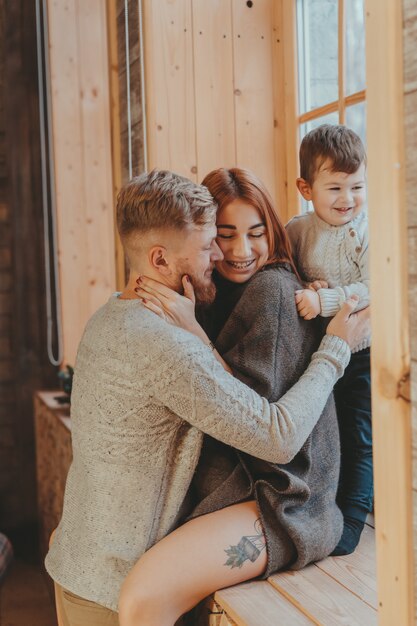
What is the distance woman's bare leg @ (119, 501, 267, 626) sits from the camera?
1509mm

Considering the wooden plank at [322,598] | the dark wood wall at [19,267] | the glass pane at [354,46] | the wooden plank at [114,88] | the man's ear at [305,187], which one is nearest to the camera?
the wooden plank at [322,598]

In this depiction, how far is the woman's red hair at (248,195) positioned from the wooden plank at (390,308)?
0.72 metres

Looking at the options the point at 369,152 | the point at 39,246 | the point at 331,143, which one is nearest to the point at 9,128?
the point at 39,246

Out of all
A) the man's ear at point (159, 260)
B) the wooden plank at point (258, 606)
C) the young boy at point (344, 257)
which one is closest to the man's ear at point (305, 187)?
the young boy at point (344, 257)

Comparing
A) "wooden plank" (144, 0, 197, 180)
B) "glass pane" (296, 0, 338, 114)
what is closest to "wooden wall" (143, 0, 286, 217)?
"wooden plank" (144, 0, 197, 180)

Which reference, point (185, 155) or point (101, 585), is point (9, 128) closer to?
point (185, 155)

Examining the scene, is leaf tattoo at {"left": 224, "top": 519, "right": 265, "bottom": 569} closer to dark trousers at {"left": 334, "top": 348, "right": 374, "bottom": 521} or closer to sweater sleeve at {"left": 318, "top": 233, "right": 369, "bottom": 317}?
dark trousers at {"left": 334, "top": 348, "right": 374, "bottom": 521}

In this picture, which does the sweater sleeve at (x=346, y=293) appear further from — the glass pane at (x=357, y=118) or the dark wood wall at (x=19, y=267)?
the dark wood wall at (x=19, y=267)

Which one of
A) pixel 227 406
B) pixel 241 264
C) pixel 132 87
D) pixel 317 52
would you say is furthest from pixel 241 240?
pixel 132 87

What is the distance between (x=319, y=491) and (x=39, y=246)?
3.03 meters

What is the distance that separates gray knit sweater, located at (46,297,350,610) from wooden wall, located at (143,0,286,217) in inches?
40.7

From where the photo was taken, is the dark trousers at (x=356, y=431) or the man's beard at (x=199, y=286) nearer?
the man's beard at (x=199, y=286)

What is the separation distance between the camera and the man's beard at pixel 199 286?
5.50 ft

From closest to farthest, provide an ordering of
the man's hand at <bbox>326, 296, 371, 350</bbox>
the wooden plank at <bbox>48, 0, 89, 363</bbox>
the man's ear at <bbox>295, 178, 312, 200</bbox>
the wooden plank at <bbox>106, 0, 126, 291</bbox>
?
the man's hand at <bbox>326, 296, 371, 350</bbox> < the man's ear at <bbox>295, 178, 312, 200</bbox> < the wooden plank at <bbox>106, 0, 126, 291</bbox> < the wooden plank at <bbox>48, 0, 89, 363</bbox>
